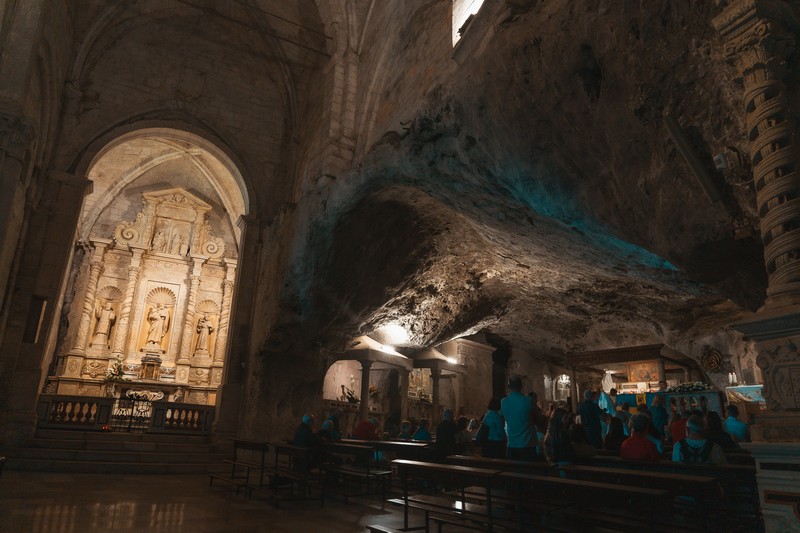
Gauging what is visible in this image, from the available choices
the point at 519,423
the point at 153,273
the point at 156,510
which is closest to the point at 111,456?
the point at 156,510

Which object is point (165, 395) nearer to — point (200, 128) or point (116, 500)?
point (200, 128)

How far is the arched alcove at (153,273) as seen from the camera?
59.5 ft

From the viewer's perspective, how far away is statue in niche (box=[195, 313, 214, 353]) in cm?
1978

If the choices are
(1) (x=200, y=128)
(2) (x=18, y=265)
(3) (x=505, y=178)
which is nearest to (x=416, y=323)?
(3) (x=505, y=178)

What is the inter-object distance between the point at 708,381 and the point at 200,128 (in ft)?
51.4

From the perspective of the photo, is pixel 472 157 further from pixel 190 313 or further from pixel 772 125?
pixel 190 313

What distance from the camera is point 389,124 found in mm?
10031

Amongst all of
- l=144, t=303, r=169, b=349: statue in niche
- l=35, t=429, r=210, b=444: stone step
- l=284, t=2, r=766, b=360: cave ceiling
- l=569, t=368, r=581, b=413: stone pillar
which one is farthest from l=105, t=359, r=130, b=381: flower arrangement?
l=569, t=368, r=581, b=413: stone pillar

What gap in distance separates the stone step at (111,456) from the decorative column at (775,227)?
10.5m

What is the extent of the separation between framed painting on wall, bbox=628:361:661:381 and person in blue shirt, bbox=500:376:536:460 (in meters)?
9.92

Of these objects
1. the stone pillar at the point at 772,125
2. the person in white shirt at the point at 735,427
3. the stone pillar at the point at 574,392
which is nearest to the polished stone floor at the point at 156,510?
the stone pillar at the point at 772,125

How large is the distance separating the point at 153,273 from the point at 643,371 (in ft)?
58.0

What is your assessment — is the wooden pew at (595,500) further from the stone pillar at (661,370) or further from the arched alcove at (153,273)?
the arched alcove at (153,273)

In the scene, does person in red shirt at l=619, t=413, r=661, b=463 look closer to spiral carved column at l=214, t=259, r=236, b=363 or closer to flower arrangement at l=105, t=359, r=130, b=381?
flower arrangement at l=105, t=359, r=130, b=381
